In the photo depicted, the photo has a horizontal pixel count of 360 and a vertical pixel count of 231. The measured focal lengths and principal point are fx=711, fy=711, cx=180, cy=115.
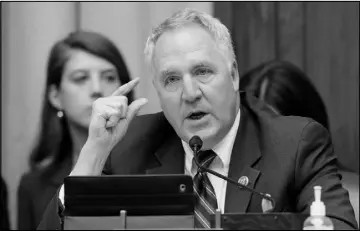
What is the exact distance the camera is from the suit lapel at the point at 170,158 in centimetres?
304

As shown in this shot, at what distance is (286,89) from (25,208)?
1585 mm

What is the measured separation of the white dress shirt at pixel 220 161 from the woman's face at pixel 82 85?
1021mm

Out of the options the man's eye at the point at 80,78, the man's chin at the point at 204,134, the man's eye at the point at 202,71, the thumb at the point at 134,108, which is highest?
the man's eye at the point at 80,78

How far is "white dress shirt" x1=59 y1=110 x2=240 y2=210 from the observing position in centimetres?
291

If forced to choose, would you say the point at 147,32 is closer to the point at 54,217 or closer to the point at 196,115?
the point at 196,115

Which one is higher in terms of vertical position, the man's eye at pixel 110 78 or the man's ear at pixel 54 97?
the man's eye at pixel 110 78

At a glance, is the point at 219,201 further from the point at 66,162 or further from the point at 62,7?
the point at 62,7

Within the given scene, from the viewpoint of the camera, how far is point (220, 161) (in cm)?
298

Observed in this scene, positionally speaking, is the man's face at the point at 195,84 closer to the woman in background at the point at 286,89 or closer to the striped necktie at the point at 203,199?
the striped necktie at the point at 203,199

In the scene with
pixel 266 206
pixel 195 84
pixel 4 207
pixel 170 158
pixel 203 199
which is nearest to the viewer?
pixel 266 206

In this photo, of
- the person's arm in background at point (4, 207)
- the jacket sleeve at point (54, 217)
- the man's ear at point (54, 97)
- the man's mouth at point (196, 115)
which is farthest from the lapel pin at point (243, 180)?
the person's arm in background at point (4, 207)

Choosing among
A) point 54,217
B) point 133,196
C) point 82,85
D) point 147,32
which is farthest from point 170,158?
point 147,32

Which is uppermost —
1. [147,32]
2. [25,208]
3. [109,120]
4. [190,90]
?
[147,32]

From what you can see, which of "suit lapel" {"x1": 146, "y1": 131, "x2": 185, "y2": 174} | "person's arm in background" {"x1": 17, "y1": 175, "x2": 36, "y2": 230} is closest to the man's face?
"suit lapel" {"x1": 146, "y1": 131, "x2": 185, "y2": 174}
